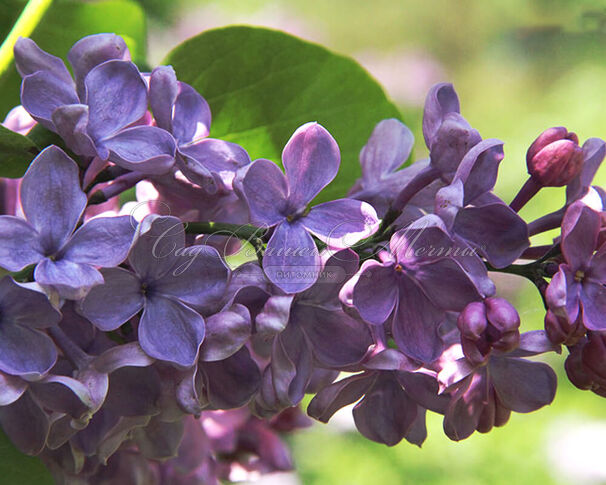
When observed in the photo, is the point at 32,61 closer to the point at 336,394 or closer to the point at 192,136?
the point at 192,136

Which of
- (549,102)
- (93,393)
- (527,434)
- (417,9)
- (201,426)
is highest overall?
(93,393)

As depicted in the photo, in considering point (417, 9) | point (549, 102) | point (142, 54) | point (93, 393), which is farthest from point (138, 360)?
point (417, 9)

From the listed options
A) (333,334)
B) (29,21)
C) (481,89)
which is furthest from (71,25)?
(481,89)

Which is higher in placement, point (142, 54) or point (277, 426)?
point (142, 54)

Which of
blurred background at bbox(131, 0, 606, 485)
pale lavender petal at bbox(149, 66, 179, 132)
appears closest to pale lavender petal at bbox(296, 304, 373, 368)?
pale lavender petal at bbox(149, 66, 179, 132)

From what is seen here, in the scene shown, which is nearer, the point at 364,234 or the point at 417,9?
the point at 364,234

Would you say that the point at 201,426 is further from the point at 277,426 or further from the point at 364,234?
the point at 364,234

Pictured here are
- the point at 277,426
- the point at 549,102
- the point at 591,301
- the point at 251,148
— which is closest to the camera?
the point at 591,301
